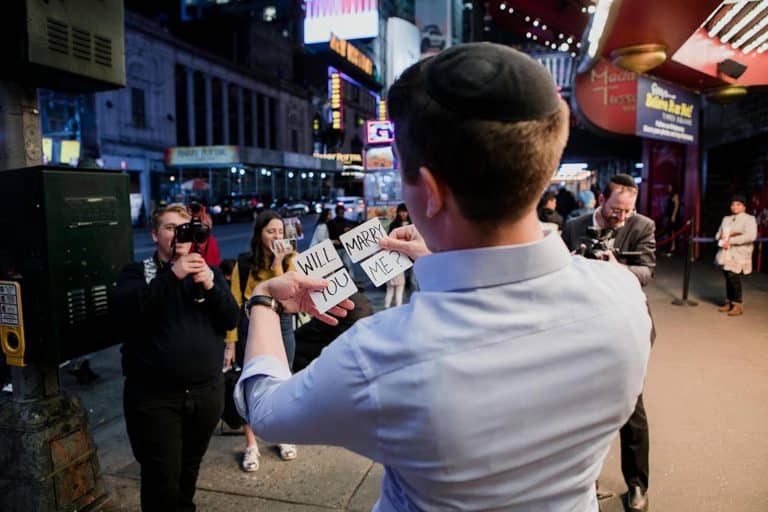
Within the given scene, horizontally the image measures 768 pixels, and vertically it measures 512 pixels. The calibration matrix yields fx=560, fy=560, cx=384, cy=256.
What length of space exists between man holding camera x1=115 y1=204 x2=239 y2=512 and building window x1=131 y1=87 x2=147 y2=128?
34654 millimetres

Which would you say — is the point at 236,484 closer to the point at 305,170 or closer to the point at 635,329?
the point at 635,329

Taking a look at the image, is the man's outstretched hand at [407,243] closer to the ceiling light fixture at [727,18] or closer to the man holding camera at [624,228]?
the man holding camera at [624,228]

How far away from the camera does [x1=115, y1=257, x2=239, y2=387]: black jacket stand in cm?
300

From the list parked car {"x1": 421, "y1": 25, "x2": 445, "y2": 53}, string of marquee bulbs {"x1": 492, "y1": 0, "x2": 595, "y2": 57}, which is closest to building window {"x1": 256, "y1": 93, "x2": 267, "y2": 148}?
parked car {"x1": 421, "y1": 25, "x2": 445, "y2": 53}

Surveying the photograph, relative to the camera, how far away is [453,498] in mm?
972

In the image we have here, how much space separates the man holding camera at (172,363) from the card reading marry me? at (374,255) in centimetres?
158

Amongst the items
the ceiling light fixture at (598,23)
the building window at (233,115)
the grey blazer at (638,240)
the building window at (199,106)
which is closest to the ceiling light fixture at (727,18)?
the ceiling light fixture at (598,23)

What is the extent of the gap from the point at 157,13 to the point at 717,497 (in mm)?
59535

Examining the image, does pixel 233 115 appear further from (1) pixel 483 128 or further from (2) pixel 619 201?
(1) pixel 483 128

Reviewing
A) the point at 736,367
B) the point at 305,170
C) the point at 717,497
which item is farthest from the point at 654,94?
the point at 305,170

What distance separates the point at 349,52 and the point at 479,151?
105 ft

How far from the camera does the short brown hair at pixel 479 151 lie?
91cm

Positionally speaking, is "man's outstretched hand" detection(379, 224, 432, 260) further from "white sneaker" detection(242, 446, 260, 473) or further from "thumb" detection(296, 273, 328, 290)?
"white sneaker" detection(242, 446, 260, 473)

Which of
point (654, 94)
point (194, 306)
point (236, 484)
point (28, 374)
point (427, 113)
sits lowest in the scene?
point (236, 484)
